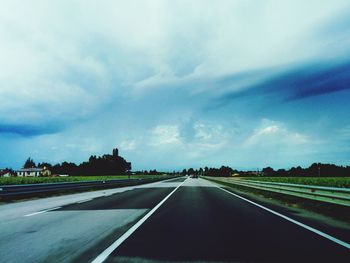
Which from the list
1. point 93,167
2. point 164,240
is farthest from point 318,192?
point 93,167

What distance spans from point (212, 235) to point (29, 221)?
5.61 meters

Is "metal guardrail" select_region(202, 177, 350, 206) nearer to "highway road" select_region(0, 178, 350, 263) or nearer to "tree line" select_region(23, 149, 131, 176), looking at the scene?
"highway road" select_region(0, 178, 350, 263)

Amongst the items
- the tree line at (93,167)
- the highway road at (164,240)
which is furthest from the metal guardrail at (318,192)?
the tree line at (93,167)

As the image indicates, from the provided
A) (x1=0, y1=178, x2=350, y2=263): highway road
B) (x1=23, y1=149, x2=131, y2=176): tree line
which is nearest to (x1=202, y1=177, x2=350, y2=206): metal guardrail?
(x1=0, y1=178, x2=350, y2=263): highway road

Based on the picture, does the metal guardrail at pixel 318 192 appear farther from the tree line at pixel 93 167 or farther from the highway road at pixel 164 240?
the tree line at pixel 93 167

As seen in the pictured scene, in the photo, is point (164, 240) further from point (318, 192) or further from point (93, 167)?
point (93, 167)

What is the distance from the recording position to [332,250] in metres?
5.83

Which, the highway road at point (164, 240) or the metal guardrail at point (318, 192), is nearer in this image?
the highway road at point (164, 240)

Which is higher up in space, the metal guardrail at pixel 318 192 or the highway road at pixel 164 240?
the metal guardrail at pixel 318 192

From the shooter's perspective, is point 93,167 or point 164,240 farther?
point 93,167

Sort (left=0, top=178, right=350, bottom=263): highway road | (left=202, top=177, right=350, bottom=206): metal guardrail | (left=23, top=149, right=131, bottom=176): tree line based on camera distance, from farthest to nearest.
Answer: (left=23, top=149, right=131, bottom=176): tree line, (left=202, top=177, right=350, bottom=206): metal guardrail, (left=0, top=178, right=350, bottom=263): highway road

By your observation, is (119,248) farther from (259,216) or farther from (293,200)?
(293,200)

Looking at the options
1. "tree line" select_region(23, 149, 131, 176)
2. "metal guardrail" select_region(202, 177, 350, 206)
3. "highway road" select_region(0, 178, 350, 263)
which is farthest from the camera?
"tree line" select_region(23, 149, 131, 176)

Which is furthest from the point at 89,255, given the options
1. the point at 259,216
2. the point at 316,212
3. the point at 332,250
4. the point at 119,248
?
the point at 316,212
